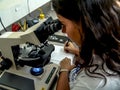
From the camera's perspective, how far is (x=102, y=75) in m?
0.81

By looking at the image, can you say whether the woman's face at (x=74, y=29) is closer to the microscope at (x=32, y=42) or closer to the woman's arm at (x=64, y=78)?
the microscope at (x=32, y=42)

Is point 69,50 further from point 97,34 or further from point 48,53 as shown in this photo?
point 97,34

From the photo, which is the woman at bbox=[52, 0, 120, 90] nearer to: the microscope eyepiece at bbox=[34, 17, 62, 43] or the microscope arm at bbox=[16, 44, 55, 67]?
the microscope eyepiece at bbox=[34, 17, 62, 43]

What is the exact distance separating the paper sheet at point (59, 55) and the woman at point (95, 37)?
0.49 m

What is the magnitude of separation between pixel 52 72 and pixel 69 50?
0.33 meters

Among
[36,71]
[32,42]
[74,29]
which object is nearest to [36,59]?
[36,71]

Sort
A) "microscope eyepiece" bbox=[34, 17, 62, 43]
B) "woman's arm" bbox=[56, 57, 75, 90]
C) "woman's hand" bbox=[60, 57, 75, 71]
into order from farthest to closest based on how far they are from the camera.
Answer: "woman's hand" bbox=[60, 57, 75, 71] → "woman's arm" bbox=[56, 57, 75, 90] → "microscope eyepiece" bbox=[34, 17, 62, 43]

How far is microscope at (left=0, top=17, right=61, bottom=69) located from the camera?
0.99 metres

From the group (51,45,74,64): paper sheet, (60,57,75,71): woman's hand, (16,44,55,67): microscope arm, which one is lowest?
(51,45,74,64): paper sheet

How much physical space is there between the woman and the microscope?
176 millimetres

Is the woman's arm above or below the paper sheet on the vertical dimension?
above

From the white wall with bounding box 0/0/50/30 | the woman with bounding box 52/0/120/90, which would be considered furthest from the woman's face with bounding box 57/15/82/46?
the white wall with bounding box 0/0/50/30

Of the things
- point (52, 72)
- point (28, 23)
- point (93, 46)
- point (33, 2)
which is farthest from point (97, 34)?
point (33, 2)

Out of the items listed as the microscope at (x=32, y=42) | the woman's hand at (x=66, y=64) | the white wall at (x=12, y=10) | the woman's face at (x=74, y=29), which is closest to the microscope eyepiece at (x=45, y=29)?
the microscope at (x=32, y=42)
